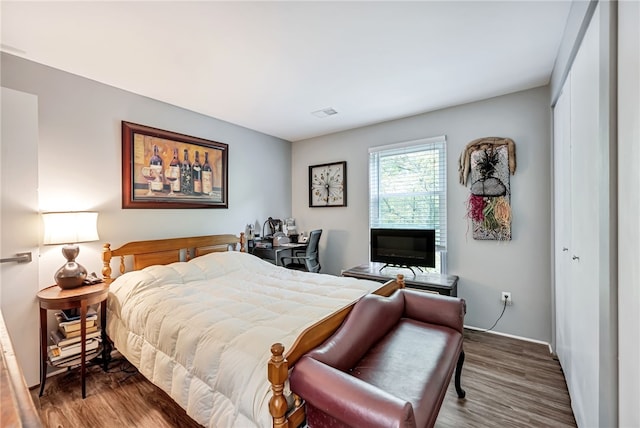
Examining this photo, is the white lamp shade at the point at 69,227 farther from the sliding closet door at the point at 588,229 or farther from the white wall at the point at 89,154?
the sliding closet door at the point at 588,229

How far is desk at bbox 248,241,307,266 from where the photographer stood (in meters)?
3.87

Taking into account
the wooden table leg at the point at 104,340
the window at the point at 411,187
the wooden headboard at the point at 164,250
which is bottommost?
the wooden table leg at the point at 104,340

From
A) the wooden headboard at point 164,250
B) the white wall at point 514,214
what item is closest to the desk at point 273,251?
the wooden headboard at point 164,250

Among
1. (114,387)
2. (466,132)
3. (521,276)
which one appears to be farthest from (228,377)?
(466,132)

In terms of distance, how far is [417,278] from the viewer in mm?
3117

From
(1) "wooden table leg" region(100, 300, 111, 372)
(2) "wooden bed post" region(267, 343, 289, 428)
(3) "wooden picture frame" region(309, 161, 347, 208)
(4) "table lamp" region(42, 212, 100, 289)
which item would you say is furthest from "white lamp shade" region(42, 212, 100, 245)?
(3) "wooden picture frame" region(309, 161, 347, 208)

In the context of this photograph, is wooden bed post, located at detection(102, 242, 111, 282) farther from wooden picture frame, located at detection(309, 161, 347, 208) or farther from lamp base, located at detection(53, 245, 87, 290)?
wooden picture frame, located at detection(309, 161, 347, 208)

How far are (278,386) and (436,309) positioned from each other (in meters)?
1.40

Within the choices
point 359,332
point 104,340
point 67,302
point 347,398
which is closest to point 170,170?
point 67,302

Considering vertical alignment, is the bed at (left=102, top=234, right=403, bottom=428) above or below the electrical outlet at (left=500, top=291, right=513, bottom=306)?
above

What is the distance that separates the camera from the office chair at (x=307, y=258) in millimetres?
3895

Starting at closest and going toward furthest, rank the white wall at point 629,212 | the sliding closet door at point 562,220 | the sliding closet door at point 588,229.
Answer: the white wall at point 629,212 → the sliding closet door at point 588,229 → the sliding closet door at point 562,220

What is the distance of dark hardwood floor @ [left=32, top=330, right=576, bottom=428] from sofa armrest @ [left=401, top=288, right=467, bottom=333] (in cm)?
55

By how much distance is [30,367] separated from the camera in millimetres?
2164
